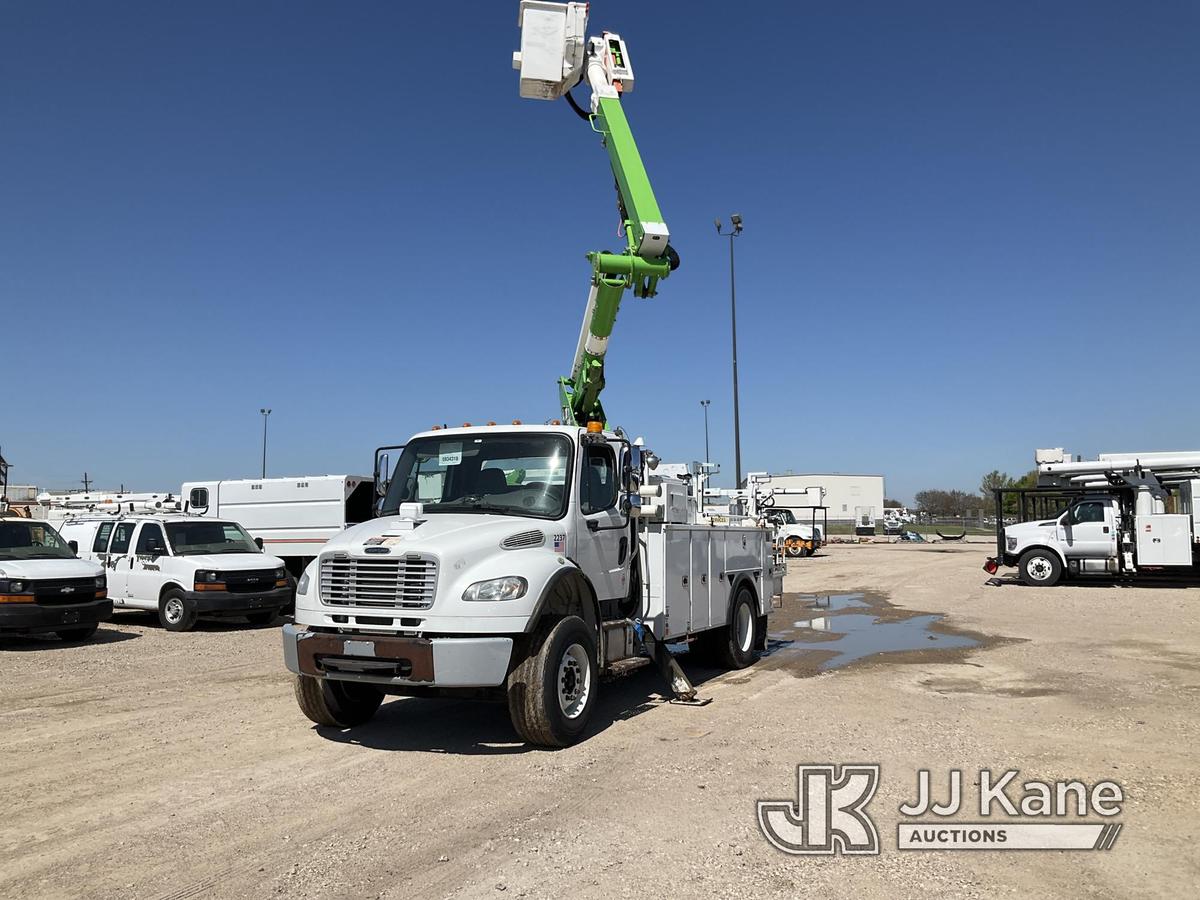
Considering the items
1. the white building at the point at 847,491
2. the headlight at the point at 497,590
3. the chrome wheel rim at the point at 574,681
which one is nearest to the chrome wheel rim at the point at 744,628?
the chrome wheel rim at the point at 574,681

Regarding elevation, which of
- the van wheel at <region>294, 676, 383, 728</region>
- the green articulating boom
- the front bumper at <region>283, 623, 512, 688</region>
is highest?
the green articulating boom

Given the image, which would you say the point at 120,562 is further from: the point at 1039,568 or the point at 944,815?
the point at 1039,568

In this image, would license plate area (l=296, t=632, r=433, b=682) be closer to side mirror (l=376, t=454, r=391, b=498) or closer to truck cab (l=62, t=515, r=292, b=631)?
side mirror (l=376, t=454, r=391, b=498)

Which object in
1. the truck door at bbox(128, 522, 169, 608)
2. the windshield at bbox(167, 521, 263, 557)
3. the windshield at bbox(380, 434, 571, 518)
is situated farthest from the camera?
the windshield at bbox(167, 521, 263, 557)

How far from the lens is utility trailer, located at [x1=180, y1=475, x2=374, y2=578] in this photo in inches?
685

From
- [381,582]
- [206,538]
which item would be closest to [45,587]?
[206,538]

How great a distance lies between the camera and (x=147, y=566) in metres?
15.2

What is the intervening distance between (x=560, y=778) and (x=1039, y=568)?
18848 millimetres

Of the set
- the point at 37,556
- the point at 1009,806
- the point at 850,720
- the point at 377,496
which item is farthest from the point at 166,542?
the point at 1009,806

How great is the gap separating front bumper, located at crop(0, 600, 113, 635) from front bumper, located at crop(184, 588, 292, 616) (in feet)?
5.04

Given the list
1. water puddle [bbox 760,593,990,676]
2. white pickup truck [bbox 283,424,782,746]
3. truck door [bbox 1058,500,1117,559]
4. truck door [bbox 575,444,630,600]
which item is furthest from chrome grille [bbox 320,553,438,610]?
truck door [bbox 1058,500,1117,559]

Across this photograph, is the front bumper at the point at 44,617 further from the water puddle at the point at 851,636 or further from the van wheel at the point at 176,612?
the water puddle at the point at 851,636

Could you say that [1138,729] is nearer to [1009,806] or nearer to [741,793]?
[1009,806]

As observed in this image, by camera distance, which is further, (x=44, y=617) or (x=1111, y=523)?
(x=1111, y=523)
